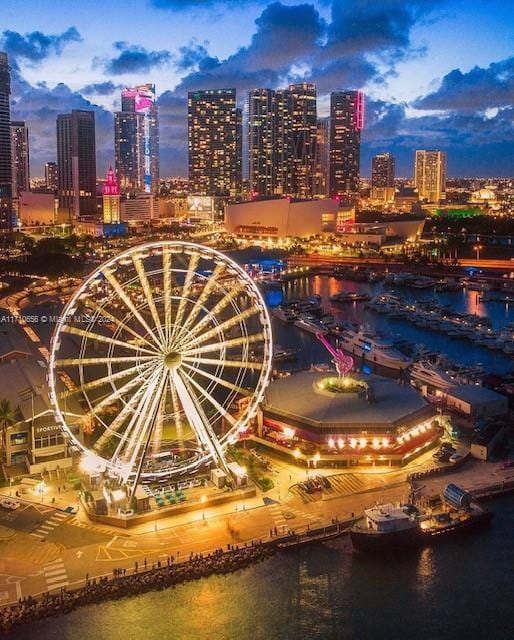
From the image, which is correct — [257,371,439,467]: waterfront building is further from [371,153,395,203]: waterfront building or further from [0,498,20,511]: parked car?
[371,153,395,203]: waterfront building

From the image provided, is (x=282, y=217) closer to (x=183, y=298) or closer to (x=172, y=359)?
(x=183, y=298)

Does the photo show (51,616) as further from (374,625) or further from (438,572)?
(438,572)

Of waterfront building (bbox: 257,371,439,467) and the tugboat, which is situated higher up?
waterfront building (bbox: 257,371,439,467)

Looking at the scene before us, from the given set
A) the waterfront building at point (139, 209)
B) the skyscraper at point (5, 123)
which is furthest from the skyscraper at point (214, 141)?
the skyscraper at point (5, 123)

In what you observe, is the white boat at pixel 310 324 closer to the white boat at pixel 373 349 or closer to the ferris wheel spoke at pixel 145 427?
the white boat at pixel 373 349

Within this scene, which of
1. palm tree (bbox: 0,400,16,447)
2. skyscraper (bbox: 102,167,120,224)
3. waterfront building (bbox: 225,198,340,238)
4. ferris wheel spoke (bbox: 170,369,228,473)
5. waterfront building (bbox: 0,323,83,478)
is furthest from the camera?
skyscraper (bbox: 102,167,120,224)

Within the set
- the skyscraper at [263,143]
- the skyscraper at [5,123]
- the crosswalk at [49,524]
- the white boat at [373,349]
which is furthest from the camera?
the skyscraper at [263,143]

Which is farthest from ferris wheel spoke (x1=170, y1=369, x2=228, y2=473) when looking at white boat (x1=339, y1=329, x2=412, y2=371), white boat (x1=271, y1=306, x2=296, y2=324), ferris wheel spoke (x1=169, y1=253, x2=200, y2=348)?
white boat (x1=271, y1=306, x2=296, y2=324)
